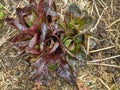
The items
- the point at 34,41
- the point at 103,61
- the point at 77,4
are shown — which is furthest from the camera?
the point at 77,4

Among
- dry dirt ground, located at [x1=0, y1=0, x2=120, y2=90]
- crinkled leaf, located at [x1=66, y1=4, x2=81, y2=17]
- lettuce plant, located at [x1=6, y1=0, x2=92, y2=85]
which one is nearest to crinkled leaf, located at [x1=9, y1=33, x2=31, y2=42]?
lettuce plant, located at [x1=6, y1=0, x2=92, y2=85]

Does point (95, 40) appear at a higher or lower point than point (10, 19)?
lower

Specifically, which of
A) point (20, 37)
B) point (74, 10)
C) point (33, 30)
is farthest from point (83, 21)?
point (20, 37)

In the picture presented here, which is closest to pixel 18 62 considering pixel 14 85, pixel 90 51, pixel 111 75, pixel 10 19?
pixel 14 85

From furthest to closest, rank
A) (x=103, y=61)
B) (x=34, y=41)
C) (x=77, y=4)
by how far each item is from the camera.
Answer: (x=77, y=4), (x=103, y=61), (x=34, y=41)

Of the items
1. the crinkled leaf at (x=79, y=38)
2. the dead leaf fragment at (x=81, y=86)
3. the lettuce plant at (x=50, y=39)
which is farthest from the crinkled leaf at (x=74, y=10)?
the dead leaf fragment at (x=81, y=86)

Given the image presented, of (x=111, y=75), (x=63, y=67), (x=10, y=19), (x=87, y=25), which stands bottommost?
(x=111, y=75)

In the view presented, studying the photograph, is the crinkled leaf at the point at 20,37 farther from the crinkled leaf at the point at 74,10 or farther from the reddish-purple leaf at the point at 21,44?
the crinkled leaf at the point at 74,10

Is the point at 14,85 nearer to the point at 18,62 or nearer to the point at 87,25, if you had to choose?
the point at 18,62
